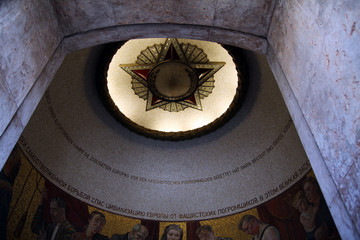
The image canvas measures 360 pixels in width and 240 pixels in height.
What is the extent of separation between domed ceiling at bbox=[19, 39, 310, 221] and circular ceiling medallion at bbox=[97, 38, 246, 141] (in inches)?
1.1

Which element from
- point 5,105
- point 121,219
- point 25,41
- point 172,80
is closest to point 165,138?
point 172,80

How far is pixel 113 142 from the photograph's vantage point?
7.87 metres

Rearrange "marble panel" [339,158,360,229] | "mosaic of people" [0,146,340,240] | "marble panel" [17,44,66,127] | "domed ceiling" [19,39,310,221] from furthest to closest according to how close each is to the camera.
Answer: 1. "domed ceiling" [19,39,310,221]
2. "mosaic of people" [0,146,340,240]
3. "marble panel" [17,44,66,127]
4. "marble panel" [339,158,360,229]

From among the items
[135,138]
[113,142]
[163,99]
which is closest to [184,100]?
[163,99]

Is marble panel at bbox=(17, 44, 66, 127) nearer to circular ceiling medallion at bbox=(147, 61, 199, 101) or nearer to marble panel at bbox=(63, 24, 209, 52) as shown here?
marble panel at bbox=(63, 24, 209, 52)

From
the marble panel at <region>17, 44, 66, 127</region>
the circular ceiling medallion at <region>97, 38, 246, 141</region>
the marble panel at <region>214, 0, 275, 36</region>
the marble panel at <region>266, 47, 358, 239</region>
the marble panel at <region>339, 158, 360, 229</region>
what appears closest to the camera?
the marble panel at <region>339, 158, 360, 229</region>

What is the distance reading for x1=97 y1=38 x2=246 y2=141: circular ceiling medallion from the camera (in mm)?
8023

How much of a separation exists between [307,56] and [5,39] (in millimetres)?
2027

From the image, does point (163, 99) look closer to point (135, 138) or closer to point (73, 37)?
point (135, 138)

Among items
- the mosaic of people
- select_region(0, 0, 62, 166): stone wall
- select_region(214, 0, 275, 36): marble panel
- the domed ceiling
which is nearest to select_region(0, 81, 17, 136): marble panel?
select_region(0, 0, 62, 166): stone wall

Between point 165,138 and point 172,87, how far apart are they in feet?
4.67

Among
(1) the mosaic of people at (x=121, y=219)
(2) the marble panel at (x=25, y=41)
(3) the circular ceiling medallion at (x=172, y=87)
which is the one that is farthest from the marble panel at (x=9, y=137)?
(3) the circular ceiling medallion at (x=172, y=87)

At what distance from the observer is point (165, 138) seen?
8133 millimetres

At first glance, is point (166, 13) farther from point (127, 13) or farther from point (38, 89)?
point (38, 89)
